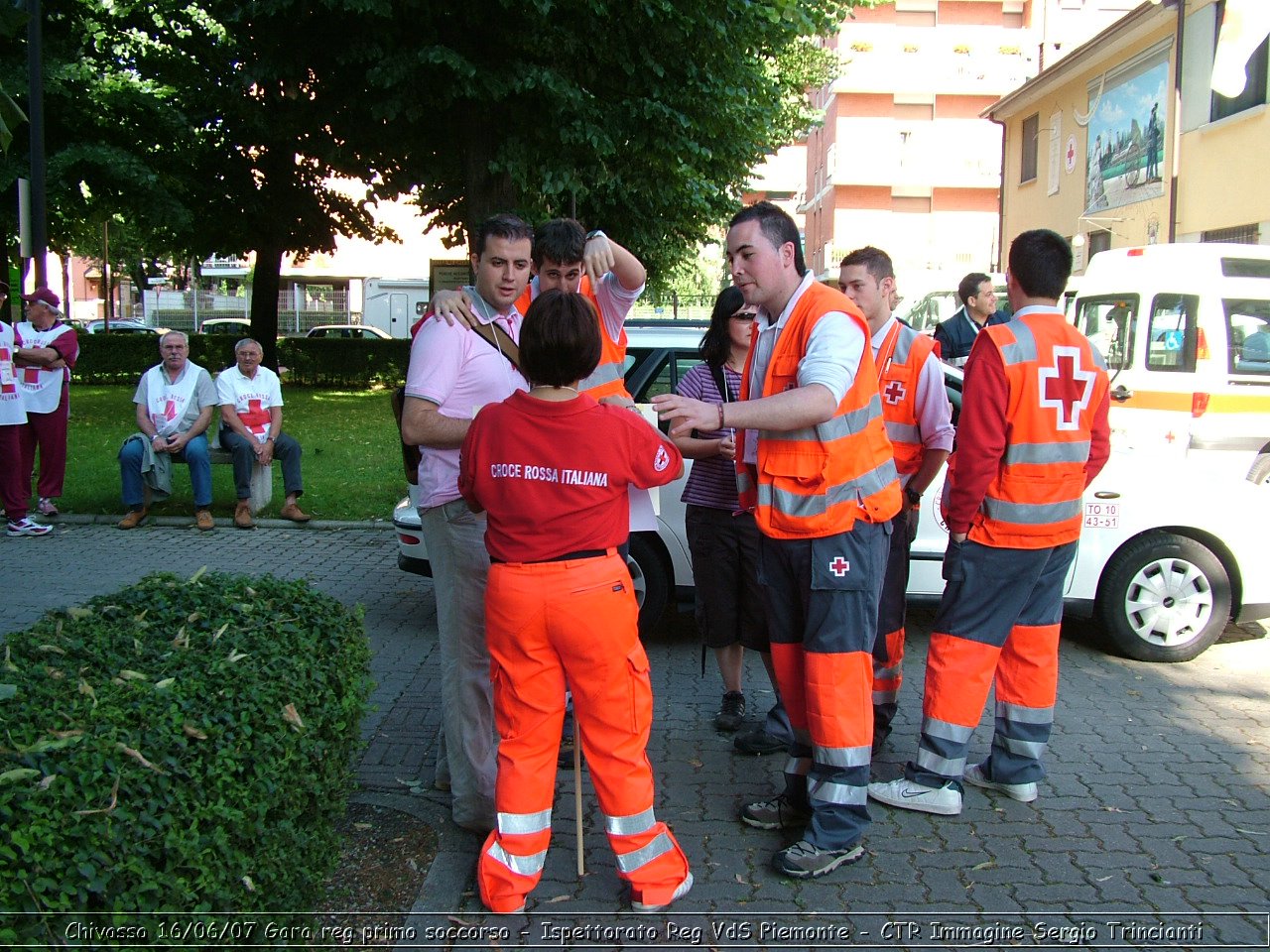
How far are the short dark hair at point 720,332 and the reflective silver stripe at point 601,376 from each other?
1058 millimetres

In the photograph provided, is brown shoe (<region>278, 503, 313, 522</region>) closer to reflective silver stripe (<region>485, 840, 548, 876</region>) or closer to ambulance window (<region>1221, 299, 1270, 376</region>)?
reflective silver stripe (<region>485, 840, 548, 876</region>)

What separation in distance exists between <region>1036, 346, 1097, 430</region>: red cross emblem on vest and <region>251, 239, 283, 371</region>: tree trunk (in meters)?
22.7

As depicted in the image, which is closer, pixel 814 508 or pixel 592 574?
pixel 592 574

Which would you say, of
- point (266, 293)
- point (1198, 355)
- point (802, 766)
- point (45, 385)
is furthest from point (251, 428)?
point (266, 293)

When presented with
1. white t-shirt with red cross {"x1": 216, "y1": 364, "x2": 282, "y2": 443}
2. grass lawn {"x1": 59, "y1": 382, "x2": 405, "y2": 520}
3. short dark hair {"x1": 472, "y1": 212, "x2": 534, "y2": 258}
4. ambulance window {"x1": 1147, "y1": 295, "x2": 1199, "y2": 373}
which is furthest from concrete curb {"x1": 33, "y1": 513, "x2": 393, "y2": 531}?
ambulance window {"x1": 1147, "y1": 295, "x2": 1199, "y2": 373}

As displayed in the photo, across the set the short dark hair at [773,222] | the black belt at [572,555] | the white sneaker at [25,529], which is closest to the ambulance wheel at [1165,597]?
the short dark hair at [773,222]

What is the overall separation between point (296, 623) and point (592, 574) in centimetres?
94

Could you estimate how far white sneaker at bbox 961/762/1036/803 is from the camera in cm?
437

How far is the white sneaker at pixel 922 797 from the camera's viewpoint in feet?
13.9

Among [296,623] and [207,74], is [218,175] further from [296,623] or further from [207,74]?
[296,623]

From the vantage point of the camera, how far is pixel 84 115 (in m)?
18.9

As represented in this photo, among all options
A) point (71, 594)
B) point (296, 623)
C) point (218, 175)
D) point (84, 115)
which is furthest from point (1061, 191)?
point (296, 623)

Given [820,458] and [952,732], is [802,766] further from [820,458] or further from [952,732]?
[820,458]

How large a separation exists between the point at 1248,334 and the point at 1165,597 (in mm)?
7215
